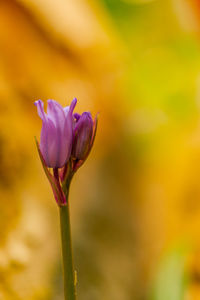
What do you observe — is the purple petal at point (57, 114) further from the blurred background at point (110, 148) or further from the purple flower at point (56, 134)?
the blurred background at point (110, 148)

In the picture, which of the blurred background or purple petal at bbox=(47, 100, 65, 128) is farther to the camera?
the blurred background

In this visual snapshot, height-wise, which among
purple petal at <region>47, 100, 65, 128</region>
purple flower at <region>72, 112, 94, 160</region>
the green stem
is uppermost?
purple petal at <region>47, 100, 65, 128</region>

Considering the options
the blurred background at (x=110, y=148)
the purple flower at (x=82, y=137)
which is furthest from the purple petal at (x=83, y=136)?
the blurred background at (x=110, y=148)

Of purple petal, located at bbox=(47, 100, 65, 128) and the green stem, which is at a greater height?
purple petal, located at bbox=(47, 100, 65, 128)

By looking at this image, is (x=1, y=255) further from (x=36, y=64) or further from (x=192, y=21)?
(x=192, y=21)

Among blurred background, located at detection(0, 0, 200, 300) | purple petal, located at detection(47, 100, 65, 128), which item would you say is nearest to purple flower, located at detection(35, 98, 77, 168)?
purple petal, located at detection(47, 100, 65, 128)

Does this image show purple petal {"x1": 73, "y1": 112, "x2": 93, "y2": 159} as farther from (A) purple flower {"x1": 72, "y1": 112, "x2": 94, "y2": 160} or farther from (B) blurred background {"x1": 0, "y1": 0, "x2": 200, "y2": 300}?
(B) blurred background {"x1": 0, "y1": 0, "x2": 200, "y2": 300}
